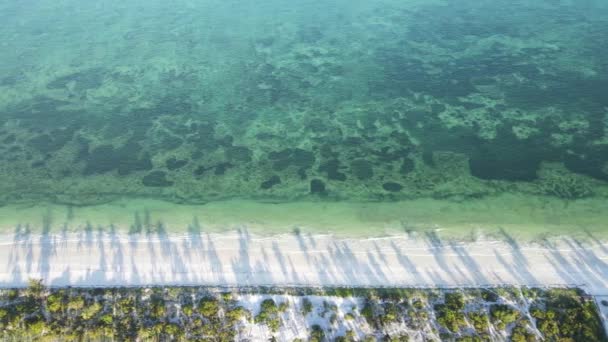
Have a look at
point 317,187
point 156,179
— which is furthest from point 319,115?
point 156,179

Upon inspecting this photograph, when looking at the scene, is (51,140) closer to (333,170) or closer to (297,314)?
(333,170)

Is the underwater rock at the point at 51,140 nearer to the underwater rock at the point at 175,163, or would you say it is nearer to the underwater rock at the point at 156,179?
the underwater rock at the point at 156,179

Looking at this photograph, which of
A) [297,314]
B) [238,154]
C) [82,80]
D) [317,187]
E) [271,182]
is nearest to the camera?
[297,314]

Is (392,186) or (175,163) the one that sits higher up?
(392,186)

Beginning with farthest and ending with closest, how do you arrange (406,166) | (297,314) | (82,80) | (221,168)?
(82,80), (221,168), (406,166), (297,314)

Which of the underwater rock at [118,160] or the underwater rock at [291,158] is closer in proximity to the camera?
the underwater rock at [291,158]

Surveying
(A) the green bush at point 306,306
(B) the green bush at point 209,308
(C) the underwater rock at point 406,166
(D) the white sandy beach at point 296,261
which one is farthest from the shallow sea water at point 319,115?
(B) the green bush at point 209,308

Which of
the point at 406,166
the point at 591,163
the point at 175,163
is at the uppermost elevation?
the point at 591,163

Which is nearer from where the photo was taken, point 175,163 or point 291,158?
point 175,163

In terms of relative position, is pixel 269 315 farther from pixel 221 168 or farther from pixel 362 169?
pixel 362 169
